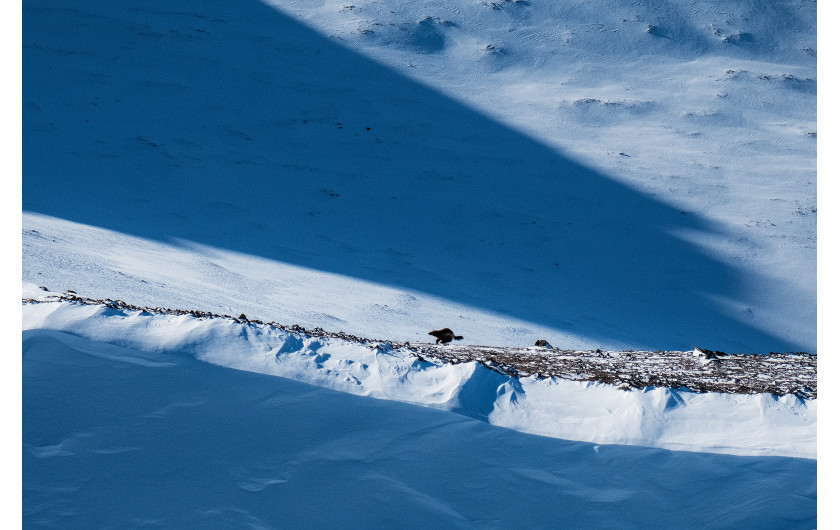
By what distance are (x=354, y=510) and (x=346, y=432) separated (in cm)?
26

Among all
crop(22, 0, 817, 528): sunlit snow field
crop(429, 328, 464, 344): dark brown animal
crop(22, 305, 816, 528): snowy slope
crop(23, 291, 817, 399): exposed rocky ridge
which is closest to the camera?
crop(22, 305, 816, 528): snowy slope

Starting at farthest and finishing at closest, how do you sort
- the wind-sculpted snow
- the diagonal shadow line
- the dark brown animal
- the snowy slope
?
the diagonal shadow line, the dark brown animal, the wind-sculpted snow, the snowy slope

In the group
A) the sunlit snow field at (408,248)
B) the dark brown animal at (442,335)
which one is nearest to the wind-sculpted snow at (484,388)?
the sunlit snow field at (408,248)

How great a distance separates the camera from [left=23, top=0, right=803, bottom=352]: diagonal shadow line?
506 centimetres

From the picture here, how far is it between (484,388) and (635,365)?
0.84 m

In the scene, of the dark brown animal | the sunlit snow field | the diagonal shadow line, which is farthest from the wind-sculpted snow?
the diagonal shadow line

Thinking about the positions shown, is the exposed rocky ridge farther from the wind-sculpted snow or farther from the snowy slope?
the snowy slope

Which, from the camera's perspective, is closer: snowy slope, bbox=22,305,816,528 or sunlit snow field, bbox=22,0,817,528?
snowy slope, bbox=22,305,816,528

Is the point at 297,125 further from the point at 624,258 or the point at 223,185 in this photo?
the point at 624,258

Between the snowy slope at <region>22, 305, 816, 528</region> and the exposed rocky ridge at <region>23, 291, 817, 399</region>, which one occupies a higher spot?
the exposed rocky ridge at <region>23, 291, 817, 399</region>

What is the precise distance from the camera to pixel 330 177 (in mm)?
6059

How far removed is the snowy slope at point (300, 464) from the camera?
4.54 feet

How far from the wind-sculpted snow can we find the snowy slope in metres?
0.04
